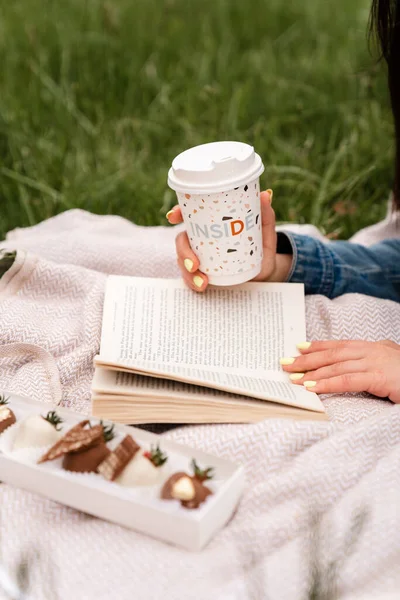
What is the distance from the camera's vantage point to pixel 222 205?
4.67ft

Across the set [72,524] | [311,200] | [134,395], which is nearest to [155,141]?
[311,200]

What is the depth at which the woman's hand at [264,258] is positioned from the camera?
156 centimetres

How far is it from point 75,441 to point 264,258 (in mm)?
722

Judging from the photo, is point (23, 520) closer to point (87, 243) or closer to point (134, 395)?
point (134, 395)

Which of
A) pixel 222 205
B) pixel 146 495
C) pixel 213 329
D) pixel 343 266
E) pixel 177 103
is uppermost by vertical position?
pixel 222 205

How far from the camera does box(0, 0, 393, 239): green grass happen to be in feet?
8.30

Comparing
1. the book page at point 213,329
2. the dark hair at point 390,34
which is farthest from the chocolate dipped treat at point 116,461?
the dark hair at point 390,34

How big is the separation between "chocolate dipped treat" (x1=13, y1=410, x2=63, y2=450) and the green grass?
1304mm

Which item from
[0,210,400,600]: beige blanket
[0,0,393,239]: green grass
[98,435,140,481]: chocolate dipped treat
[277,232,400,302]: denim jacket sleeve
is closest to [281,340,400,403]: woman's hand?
[0,210,400,600]: beige blanket

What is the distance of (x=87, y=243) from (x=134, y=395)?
2.38 feet

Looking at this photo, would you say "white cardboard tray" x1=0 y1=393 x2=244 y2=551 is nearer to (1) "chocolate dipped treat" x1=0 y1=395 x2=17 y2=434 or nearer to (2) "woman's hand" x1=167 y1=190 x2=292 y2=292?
(1) "chocolate dipped treat" x1=0 y1=395 x2=17 y2=434

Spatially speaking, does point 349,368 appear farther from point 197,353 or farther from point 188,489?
point 188,489

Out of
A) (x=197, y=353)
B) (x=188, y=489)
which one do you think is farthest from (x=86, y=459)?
(x=197, y=353)

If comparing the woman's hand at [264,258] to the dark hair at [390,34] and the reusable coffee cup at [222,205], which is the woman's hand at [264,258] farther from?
the dark hair at [390,34]
